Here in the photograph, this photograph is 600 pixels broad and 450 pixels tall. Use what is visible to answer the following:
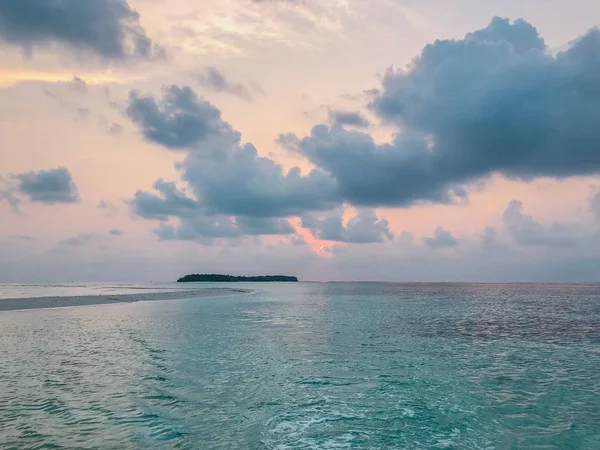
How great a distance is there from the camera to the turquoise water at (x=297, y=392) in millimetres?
12758

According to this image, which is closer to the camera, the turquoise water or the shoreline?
the turquoise water

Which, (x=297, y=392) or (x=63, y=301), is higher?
(x=297, y=392)

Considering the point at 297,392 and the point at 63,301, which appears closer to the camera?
the point at 297,392

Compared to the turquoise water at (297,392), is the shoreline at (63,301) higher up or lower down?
lower down

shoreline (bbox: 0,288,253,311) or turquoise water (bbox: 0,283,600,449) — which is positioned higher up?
turquoise water (bbox: 0,283,600,449)

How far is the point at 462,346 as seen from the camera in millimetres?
30609

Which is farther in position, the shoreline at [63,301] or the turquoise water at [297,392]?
the shoreline at [63,301]

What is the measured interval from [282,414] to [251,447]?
309cm

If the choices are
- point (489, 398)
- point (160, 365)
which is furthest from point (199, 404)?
point (489, 398)

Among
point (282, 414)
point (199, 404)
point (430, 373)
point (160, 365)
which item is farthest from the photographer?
point (160, 365)

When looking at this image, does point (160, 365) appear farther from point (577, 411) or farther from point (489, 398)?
point (577, 411)

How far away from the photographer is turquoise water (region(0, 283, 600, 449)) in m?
12.8

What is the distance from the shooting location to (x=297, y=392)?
1775cm

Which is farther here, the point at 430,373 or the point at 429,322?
the point at 429,322
